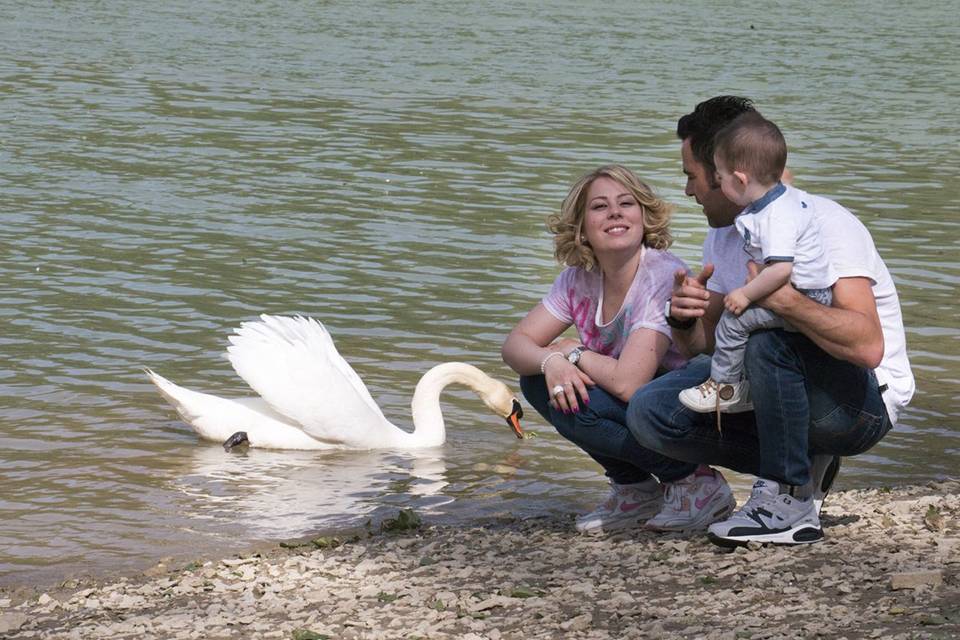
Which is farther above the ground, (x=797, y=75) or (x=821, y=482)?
(x=797, y=75)

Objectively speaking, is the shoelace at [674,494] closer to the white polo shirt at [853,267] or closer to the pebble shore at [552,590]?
the pebble shore at [552,590]

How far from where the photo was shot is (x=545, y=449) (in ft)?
29.4

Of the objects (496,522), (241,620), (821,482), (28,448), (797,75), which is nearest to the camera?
(241,620)

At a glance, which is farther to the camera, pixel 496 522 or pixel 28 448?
pixel 28 448

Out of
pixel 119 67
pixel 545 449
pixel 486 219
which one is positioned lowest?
pixel 545 449

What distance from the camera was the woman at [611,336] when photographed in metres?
6.04

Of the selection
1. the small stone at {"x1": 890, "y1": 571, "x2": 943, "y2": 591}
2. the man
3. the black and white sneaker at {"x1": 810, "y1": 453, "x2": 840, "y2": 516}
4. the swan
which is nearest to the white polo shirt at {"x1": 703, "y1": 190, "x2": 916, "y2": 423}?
the man

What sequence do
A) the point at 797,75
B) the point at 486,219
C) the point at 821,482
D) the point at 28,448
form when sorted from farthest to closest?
the point at 797,75, the point at 486,219, the point at 28,448, the point at 821,482

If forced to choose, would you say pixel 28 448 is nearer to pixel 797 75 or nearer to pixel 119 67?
pixel 119 67

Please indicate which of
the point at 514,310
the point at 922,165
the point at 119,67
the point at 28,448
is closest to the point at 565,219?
the point at 28,448

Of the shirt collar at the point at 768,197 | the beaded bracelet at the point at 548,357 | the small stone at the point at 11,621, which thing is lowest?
the small stone at the point at 11,621

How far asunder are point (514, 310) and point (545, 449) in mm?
2841

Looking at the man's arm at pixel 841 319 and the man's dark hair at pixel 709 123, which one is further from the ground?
the man's dark hair at pixel 709 123

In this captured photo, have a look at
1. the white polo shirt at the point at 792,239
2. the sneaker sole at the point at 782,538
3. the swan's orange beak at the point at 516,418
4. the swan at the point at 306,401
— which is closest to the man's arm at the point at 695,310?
the white polo shirt at the point at 792,239
